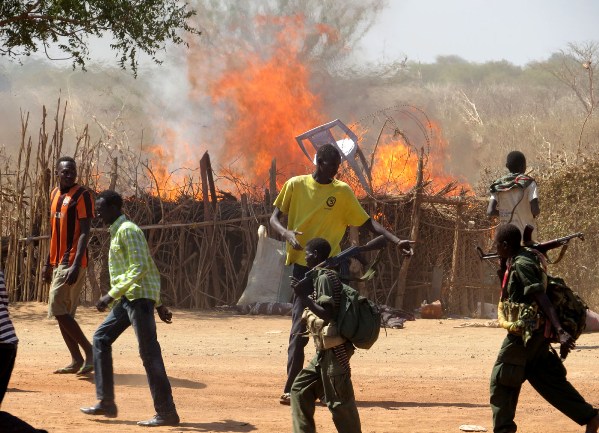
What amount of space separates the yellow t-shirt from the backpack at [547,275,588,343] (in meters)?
1.94

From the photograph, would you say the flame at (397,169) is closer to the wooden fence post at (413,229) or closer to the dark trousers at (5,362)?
the wooden fence post at (413,229)

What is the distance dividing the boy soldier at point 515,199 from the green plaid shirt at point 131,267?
12.1 ft

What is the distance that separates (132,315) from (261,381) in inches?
98.2

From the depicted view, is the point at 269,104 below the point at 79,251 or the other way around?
the other way around

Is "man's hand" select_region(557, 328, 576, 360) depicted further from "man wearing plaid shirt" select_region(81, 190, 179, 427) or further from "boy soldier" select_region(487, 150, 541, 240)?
"boy soldier" select_region(487, 150, 541, 240)

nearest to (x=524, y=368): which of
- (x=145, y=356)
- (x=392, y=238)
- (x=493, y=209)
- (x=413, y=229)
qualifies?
(x=392, y=238)

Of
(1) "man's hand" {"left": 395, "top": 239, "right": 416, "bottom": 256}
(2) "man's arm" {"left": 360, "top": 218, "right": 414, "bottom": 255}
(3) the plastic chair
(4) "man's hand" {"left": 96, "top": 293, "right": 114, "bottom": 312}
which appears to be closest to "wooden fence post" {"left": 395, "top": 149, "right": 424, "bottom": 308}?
(3) the plastic chair

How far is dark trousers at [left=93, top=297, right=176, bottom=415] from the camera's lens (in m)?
6.84

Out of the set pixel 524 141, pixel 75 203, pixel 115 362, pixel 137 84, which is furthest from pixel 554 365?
pixel 524 141

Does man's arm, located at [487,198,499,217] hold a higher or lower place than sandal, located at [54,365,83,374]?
higher

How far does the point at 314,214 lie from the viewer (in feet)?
25.1

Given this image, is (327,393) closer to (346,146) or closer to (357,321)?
(357,321)

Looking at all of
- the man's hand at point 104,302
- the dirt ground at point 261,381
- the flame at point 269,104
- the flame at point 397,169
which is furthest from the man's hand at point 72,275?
the flame at point 269,104

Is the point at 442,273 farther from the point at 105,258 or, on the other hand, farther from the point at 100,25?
the point at 100,25
